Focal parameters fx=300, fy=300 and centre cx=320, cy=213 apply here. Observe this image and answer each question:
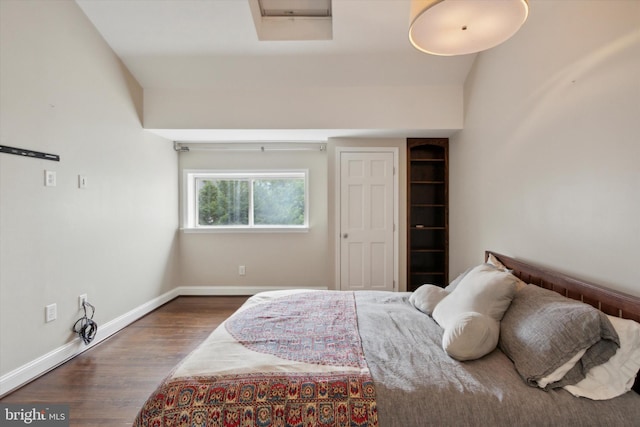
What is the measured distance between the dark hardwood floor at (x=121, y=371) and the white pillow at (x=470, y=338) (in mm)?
1833

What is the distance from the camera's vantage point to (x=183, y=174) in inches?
167

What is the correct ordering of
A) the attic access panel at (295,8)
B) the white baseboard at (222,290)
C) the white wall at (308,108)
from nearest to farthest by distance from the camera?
the attic access panel at (295,8), the white wall at (308,108), the white baseboard at (222,290)

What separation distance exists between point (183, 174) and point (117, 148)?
1.24 m

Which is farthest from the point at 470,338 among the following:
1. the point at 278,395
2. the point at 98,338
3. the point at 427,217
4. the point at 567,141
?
the point at 98,338

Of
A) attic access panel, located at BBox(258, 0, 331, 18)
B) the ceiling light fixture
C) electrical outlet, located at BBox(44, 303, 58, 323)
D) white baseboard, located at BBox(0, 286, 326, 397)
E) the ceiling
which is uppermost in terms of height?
attic access panel, located at BBox(258, 0, 331, 18)

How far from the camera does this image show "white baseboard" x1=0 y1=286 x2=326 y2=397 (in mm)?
2031

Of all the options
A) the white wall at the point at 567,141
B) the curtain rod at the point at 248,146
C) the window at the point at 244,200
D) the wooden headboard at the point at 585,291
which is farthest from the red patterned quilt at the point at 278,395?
the curtain rod at the point at 248,146

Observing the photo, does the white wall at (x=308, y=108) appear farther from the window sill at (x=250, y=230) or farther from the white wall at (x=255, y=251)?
the window sill at (x=250, y=230)

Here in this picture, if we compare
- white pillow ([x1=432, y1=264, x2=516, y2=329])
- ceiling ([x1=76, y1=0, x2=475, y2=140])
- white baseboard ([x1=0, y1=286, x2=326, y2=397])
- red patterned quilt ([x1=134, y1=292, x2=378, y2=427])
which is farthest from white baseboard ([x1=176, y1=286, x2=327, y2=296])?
red patterned quilt ([x1=134, y1=292, x2=378, y2=427])

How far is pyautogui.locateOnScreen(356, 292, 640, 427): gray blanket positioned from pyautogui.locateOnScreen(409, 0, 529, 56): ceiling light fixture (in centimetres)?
139

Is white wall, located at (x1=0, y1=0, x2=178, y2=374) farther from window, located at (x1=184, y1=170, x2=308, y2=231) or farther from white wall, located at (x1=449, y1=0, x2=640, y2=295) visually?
white wall, located at (x1=449, y1=0, x2=640, y2=295)

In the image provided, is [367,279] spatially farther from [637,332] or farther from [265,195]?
[637,332]

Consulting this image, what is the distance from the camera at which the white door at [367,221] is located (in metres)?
3.80

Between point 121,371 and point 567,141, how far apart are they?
3376mm
